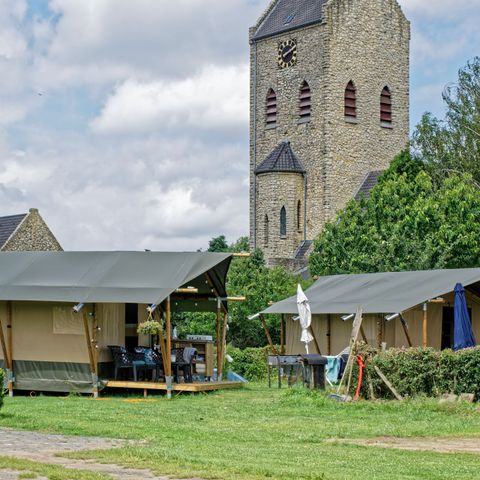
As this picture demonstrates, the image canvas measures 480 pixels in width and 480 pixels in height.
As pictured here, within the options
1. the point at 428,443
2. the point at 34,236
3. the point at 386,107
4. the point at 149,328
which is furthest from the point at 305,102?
the point at 428,443

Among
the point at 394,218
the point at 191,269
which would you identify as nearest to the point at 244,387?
the point at 191,269

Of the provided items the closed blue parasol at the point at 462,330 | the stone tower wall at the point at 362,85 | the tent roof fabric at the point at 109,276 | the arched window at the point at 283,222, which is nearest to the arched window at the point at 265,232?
the arched window at the point at 283,222

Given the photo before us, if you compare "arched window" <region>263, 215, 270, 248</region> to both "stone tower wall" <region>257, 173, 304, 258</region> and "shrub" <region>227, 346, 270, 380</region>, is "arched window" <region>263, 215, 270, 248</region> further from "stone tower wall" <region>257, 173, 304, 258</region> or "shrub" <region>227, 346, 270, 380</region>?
"shrub" <region>227, 346, 270, 380</region>

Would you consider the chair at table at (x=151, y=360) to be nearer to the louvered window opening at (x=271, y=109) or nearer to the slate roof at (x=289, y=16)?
the slate roof at (x=289, y=16)

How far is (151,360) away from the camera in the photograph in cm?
2452

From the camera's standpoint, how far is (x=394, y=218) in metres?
44.1

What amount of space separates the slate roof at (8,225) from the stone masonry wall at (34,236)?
0.29 m

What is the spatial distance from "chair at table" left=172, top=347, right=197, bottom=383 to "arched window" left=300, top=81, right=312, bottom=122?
38109 mm

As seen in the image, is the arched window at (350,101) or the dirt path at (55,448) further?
the arched window at (350,101)

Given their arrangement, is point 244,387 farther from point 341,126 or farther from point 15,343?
point 341,126

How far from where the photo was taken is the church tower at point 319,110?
60.7 meters

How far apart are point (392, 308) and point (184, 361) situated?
4957 mm

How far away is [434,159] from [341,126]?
23.8ft

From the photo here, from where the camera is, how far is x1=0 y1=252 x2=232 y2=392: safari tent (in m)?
24.0
